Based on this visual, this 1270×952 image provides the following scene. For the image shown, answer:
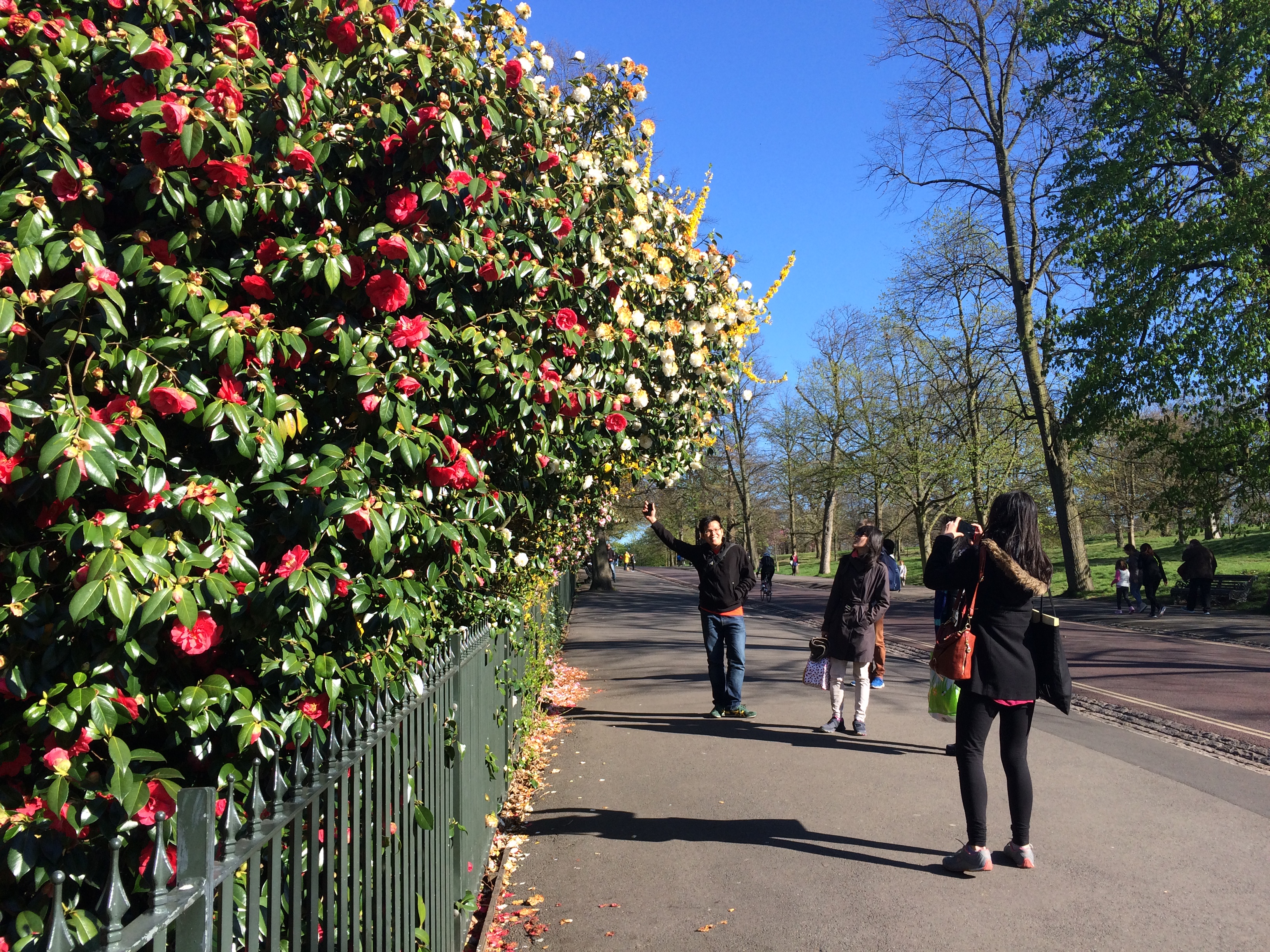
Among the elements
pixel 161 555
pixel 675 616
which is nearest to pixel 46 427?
pixel 161 555

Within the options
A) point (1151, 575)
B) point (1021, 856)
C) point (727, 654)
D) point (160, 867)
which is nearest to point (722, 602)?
point (727, 654)

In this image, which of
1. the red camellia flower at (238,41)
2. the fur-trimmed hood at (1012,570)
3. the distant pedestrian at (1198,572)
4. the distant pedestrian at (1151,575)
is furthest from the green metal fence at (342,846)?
the distant pedestrian at (1198,572)

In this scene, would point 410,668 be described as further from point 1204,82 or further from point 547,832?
point 1204,82

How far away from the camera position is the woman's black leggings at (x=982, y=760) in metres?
4.52

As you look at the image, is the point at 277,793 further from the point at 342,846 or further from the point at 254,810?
the point at 342,846

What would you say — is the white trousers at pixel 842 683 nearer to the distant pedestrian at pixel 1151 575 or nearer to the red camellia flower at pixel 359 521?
the red camellia flower at pixel 359 521

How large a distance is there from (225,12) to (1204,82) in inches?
772

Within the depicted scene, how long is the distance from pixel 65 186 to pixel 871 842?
4.74 m

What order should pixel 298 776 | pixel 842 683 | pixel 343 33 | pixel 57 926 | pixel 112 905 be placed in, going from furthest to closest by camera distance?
pixel 842 683
pixel 343 33
pixel 298 776
pixel 112 905
pixel 57 926

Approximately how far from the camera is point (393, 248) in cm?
255

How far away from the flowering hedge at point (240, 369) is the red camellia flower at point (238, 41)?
14mm

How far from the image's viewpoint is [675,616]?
67.5 ft

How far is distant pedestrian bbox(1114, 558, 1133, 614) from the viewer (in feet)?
64.8

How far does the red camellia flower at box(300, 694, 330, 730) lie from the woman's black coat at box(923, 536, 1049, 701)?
124 inches
